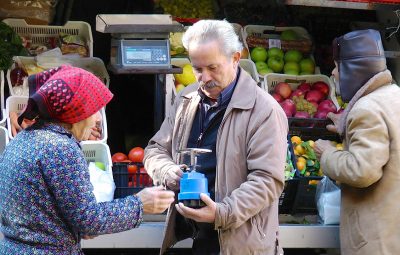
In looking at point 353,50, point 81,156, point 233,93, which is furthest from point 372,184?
point 81,156

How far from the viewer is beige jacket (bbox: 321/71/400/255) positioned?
3816 mm

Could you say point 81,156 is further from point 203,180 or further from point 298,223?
point 298,223

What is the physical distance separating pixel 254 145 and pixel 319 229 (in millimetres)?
1473

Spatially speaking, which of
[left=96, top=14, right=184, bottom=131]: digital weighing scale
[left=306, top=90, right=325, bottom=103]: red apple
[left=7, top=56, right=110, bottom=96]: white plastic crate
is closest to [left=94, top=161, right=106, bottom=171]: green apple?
[left=96, top=14, right=184, bottom=131]: digital weighing scale

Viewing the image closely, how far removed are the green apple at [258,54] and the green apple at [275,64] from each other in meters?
0.05

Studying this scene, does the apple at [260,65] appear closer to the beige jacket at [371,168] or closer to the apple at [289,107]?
the apple at [289,107]

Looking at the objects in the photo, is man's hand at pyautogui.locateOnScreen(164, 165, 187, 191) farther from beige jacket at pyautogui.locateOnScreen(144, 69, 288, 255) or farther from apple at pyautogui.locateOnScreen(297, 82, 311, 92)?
apple at pyautogui.locateOnScreen(297, 82, 311, 92)

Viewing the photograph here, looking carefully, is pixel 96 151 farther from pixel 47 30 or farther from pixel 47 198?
pixel 47 198

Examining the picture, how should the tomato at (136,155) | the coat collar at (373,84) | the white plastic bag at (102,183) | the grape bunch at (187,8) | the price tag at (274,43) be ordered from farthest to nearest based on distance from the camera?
the grape bunch at (187,8) → the price tag at (274,43) → the tomato at (136,155) → the white plastic bag at (102,183) → the coat collar at (373,84)

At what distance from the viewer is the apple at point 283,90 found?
558cm

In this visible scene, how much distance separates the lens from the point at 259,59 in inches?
232

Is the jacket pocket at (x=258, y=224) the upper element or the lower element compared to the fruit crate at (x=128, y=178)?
upper

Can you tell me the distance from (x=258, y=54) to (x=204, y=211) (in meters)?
2.80

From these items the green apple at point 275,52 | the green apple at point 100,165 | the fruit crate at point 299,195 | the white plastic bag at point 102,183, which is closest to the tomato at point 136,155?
the green apple at point 100,165
